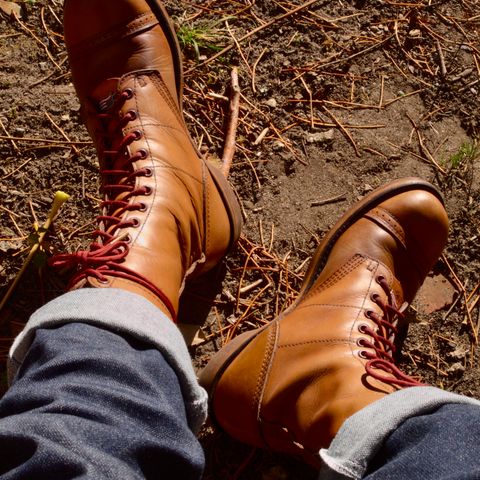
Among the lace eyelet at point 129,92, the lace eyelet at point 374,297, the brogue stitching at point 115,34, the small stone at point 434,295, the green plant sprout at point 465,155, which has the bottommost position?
the small stone at point 434,295

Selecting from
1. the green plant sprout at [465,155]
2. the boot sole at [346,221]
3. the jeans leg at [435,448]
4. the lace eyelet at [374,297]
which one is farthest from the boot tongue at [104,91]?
the jeans leg at [435,448]

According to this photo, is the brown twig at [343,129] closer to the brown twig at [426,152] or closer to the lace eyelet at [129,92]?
the brown twig at [426,152]

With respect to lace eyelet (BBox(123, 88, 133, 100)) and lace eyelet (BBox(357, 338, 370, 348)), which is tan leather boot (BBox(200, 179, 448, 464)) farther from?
lace eyelet (BBox(123, 88, 133, 100))

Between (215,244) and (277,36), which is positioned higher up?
(277,36)

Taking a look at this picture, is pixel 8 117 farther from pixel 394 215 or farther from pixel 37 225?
pixel 394 215

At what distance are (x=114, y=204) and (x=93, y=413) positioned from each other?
2.60ft

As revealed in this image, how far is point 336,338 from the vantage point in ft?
5.61

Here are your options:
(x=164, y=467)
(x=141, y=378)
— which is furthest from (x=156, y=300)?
(x=164, y=467)

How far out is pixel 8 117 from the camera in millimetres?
2053

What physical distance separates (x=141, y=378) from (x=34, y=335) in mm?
291

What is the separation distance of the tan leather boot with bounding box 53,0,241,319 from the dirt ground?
0.15m

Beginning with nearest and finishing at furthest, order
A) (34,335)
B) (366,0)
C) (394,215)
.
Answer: (34,335) < (394,215) < (366,0)

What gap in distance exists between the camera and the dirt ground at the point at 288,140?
201 cm

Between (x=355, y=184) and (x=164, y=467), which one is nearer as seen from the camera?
(x=164, y=467)
